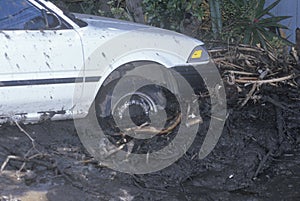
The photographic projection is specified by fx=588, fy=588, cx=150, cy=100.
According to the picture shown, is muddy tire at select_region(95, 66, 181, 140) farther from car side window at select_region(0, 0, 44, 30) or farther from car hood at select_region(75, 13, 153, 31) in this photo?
car side window at select_region(0, 0, 44, 30)

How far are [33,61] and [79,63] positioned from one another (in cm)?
42

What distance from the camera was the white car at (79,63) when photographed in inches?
201

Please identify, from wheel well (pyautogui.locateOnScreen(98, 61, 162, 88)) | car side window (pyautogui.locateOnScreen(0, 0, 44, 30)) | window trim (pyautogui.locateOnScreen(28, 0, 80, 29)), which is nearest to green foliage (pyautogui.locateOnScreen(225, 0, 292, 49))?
wheel well (pyautogui.locateOnScreen(98, 61, 162, 88))

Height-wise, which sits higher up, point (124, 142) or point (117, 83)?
point (117, 83)

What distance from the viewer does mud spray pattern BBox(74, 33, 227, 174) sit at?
5.19 meters

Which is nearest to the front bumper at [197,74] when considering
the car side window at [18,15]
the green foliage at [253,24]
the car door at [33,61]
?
the car door at [33,61]

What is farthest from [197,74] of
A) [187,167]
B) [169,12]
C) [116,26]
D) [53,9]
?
[169,12]

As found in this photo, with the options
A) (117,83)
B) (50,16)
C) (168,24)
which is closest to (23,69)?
(50,16)

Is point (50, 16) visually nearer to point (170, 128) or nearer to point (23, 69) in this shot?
point (23, 69)

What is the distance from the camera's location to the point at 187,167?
521cm

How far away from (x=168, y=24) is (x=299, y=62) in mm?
2898

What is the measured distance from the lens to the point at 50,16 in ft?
17.2

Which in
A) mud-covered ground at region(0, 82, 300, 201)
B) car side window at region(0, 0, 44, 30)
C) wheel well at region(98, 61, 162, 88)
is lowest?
mud-covered ground at region(0, 82, 300, 201)

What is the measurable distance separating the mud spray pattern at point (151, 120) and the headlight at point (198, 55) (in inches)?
2.6
